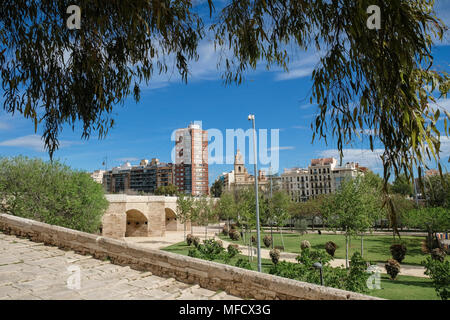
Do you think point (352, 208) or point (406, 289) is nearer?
point (406, 289)

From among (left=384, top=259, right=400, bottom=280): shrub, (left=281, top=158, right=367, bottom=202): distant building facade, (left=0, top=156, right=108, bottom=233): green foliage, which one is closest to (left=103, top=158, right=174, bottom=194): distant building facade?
(left=281, top=158, right=367, bottom=202): distant building facade

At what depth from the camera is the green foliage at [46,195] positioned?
65.0 feet

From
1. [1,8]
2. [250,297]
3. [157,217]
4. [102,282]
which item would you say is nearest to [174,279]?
[102,282]

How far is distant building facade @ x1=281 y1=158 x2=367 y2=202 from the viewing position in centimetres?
7300

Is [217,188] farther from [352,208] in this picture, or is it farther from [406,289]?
[406,289]

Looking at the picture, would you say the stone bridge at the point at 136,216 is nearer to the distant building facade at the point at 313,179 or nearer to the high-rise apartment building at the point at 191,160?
the distant building facade at the point at 313,179

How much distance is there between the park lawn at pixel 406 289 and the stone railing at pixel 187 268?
805 cm

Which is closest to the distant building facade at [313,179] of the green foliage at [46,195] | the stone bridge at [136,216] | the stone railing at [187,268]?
the stone bridge at [136,216]

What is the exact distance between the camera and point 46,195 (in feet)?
68.3

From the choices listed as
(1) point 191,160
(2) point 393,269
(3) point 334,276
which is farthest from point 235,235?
(1) point 191,160

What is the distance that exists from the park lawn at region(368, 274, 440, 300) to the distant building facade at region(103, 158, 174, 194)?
83.4 meters

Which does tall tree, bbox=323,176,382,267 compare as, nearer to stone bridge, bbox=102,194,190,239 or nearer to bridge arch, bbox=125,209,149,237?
stone bridge, bbox=102,194,190,239

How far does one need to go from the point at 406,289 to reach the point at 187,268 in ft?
36.9

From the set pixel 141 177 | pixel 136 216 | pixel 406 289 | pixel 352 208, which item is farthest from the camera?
pixel 141 177
